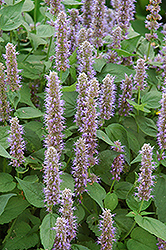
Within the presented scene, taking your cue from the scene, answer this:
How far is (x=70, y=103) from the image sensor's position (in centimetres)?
309

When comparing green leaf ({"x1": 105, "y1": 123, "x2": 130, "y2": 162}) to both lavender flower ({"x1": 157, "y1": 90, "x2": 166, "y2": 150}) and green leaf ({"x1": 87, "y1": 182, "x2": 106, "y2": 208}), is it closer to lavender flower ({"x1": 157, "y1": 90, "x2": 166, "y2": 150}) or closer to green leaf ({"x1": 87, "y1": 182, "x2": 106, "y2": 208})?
lavender flower ({"x1": 157, "y1": 90, "x2": 166, "y2": 150})

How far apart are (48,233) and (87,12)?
248 centimetres

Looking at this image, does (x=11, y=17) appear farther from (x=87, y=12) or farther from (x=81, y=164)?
(x=81, y=164)

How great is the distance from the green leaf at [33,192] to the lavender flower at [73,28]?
1575mm

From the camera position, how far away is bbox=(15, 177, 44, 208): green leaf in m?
2.38

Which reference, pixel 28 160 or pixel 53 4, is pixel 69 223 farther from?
pixel 53 4

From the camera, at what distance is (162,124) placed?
264 centimetres

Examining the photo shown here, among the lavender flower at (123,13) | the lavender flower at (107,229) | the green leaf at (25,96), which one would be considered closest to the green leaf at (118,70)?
the lavender flower at (123,13)

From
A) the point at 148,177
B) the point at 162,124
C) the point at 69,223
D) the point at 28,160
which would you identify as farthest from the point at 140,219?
the point at 28,160

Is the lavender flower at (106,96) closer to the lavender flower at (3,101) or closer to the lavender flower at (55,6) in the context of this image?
the lavender flower at (3,101)

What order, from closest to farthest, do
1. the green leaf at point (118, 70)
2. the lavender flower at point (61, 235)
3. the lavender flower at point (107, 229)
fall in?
the lavender flower at point (61, 235)
the lavender flower at point (107, 229)
the green leaf at point (118, 70)

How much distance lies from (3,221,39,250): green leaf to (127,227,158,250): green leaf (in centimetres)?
79

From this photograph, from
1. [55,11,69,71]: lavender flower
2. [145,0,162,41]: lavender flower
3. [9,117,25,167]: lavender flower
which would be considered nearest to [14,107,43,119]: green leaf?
[9,117,25,167]: lavender flower

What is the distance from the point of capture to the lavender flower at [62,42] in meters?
2.66
